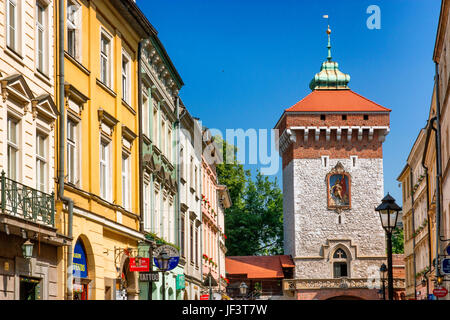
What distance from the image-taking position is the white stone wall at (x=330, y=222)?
2630 inches

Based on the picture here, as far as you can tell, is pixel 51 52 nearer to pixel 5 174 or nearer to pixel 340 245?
pixel 5 174

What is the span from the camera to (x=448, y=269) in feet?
72.4

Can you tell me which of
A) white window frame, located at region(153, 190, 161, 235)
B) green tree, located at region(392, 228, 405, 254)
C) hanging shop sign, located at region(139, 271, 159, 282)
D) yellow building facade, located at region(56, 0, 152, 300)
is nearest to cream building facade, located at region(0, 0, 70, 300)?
yellow building facade, located at region(56, 0, 152, 300)

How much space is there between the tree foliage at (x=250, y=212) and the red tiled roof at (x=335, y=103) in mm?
7003

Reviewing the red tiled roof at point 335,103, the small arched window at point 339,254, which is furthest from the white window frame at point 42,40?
the red tiled roof at point 335,103

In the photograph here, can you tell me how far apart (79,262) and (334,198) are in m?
53.2

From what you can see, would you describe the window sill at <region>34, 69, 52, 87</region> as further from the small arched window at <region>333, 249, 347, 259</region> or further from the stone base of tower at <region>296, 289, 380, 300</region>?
the small arched window at <region>333, 249, 347, 259</region>

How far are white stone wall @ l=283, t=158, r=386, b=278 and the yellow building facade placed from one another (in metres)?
46.6

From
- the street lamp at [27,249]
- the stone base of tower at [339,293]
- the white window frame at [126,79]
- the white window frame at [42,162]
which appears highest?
the white window frame at [126,79]

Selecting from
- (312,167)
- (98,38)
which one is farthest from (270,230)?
(98,38)

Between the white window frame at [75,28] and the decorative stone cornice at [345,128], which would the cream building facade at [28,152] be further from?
the decorative stone cornice at [345,128]

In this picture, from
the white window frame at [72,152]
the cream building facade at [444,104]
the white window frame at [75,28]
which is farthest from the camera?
the cream building facade at [444,104]

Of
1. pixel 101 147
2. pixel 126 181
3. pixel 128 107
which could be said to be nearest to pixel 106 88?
pixel 101 147

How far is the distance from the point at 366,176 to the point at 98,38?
52228 millimetres
